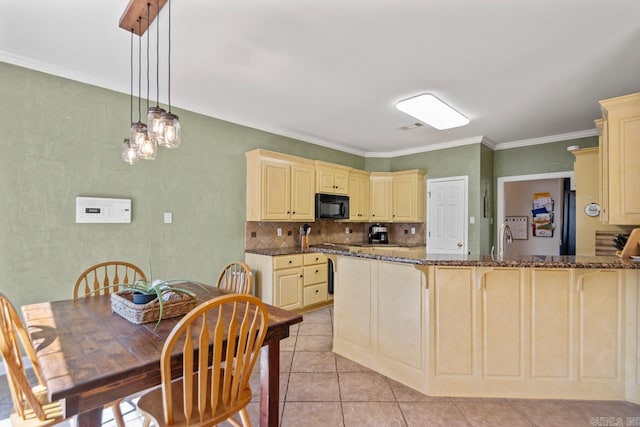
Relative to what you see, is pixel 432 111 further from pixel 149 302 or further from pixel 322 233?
pixel 149 302

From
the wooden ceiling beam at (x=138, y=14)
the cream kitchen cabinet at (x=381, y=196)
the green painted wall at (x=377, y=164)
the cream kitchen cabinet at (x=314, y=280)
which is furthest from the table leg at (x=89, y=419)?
the green painted wall at (x=377, y=164)

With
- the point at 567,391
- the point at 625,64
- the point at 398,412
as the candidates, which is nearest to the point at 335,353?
the point at 398,412

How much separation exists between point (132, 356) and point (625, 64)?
3.86 m

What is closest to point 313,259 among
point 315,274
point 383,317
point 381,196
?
point 315,274

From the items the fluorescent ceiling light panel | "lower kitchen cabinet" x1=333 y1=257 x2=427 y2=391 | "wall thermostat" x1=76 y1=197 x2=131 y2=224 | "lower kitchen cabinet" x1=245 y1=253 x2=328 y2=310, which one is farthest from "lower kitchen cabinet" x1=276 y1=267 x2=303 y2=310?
the fluorescent ceiling light panel

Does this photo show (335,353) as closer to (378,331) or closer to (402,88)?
(378,331)

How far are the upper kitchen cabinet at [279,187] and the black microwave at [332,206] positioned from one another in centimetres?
12

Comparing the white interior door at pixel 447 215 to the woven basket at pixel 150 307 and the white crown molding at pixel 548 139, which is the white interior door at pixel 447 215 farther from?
the woven basket at pixel 150 307

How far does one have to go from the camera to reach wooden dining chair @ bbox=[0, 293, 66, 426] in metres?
1.18

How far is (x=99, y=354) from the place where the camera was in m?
1.21

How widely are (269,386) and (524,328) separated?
1797 millimetres

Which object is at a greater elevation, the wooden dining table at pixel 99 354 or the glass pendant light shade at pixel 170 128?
the glass pendant light shade at pixel 170 128

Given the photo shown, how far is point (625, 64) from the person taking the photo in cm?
251

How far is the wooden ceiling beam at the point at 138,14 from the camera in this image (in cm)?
185
